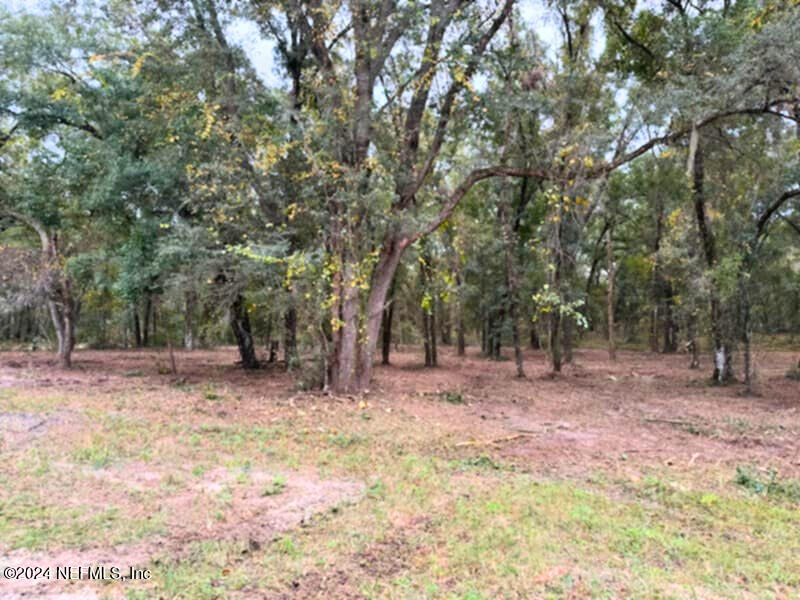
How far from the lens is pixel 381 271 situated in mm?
9414

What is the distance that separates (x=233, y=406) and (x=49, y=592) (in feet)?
19.3

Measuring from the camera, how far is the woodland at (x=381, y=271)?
3.36 metres

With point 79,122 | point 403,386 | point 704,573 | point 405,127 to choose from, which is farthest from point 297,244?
point 704,573

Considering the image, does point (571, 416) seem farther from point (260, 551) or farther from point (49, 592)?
point (49, 592)

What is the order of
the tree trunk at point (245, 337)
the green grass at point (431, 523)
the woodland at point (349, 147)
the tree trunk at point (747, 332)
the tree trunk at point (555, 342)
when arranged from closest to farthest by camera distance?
the green grass at point (431, 523), the woodland at point (349, 147), the tree trunk at point (747, 332), the tree trunk at point (245, 337), the tree trunk at point (555, 342)

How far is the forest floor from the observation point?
2775mm

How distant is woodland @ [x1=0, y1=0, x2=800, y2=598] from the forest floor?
0.12ft

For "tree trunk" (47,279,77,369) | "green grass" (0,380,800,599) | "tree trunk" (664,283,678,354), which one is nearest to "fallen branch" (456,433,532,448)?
"green grass" (0,380,800,599)

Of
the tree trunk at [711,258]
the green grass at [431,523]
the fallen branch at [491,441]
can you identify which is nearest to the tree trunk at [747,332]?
the tree trunk at [711,258]

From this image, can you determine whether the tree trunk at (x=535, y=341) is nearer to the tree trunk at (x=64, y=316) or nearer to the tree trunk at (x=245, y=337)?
the tree trunk at (x=245, y=337)

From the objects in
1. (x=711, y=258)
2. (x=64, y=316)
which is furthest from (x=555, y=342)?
(x=64, y=316)

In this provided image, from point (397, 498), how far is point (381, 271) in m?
5.78

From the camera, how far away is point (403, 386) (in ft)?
36.0

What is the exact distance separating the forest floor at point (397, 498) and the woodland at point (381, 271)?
4 cm
